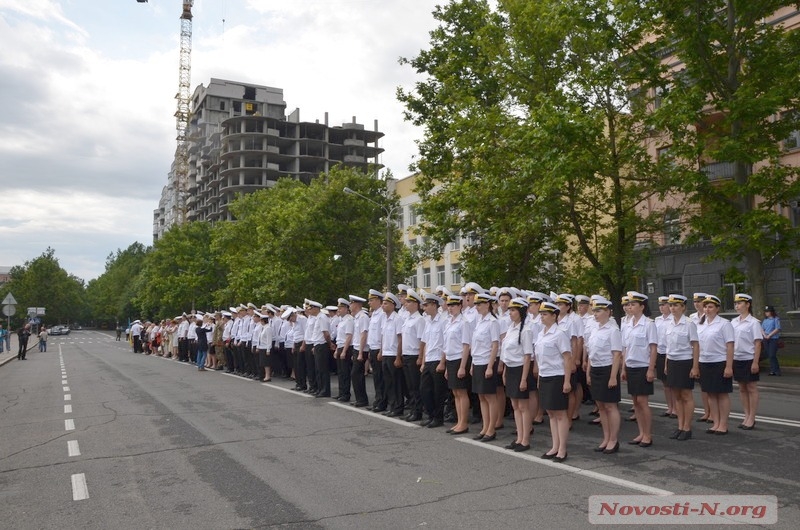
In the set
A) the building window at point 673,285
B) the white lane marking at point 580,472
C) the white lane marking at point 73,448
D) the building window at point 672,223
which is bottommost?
the white lane marking at point 73,448

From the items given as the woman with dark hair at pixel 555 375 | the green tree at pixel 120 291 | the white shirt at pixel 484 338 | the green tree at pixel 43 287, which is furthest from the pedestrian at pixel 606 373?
the green tree at pixel 43 287

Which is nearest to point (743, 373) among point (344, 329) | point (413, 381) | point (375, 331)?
point (413, 381)

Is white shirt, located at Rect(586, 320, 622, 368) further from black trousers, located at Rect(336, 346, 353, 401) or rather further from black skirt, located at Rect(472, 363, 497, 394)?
black trousers, located at Rect(336, 346, 353, 401)

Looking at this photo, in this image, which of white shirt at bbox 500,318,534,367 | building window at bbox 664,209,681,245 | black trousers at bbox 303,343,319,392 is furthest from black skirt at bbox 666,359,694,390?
building window at bbox 664,209,681,245

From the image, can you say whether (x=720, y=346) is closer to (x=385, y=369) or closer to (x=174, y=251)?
(x=385, y=369)

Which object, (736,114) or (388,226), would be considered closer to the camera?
(736,114)

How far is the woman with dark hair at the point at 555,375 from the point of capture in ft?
24.5

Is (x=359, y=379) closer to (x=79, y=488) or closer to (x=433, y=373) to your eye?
(x=433, y=373)

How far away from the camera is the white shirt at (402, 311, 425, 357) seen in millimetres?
10656

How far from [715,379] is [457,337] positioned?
347cm

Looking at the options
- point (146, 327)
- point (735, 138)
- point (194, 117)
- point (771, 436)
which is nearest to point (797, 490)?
point (771, 436)

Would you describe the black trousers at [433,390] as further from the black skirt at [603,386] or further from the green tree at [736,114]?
the green tree at [736,114]

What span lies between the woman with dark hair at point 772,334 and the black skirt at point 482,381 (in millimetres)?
12149

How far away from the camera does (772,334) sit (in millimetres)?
17688
